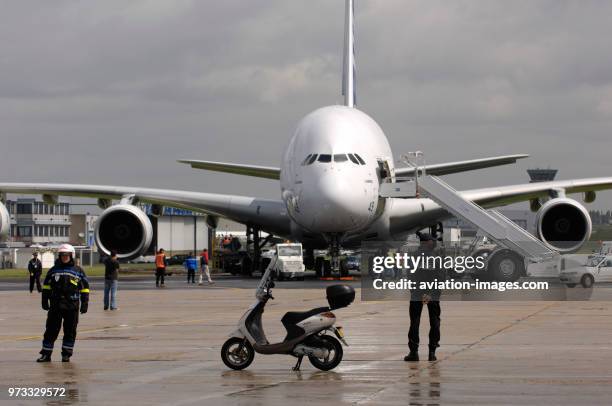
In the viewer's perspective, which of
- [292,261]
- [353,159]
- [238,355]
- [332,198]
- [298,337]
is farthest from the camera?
[292,261]

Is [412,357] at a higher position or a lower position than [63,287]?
lower

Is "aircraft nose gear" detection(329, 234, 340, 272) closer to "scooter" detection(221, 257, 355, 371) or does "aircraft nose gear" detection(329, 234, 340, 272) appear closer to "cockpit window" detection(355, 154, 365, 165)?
"cockpit window" detection(355, 154, 365, 165)

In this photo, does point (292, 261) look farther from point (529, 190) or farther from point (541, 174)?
point (541, 174)

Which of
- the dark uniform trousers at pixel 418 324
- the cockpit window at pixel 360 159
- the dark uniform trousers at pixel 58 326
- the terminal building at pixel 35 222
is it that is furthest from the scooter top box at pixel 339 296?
the terminal building at pixel 35 222

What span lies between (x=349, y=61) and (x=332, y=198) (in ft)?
60.5

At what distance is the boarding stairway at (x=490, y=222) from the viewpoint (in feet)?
107

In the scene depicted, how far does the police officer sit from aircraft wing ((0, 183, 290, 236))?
86.5 ft

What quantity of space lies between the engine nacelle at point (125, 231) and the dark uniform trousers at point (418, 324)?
24.4 metres

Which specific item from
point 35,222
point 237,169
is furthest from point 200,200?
point 35,222

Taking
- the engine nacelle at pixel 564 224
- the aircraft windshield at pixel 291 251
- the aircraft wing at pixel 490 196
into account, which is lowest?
the aircraft windshield at pixel 291 251

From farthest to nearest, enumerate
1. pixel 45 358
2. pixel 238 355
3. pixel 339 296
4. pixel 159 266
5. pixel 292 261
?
pixel 292 261 < pixel 159 266 < pixel 45 358 < pixel 238 355 < pixel 339 296

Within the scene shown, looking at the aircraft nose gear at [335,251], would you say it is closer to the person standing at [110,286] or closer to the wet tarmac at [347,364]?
the person standing at [110,286]

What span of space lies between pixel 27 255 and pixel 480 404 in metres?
79.8

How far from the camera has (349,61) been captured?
5012cm
